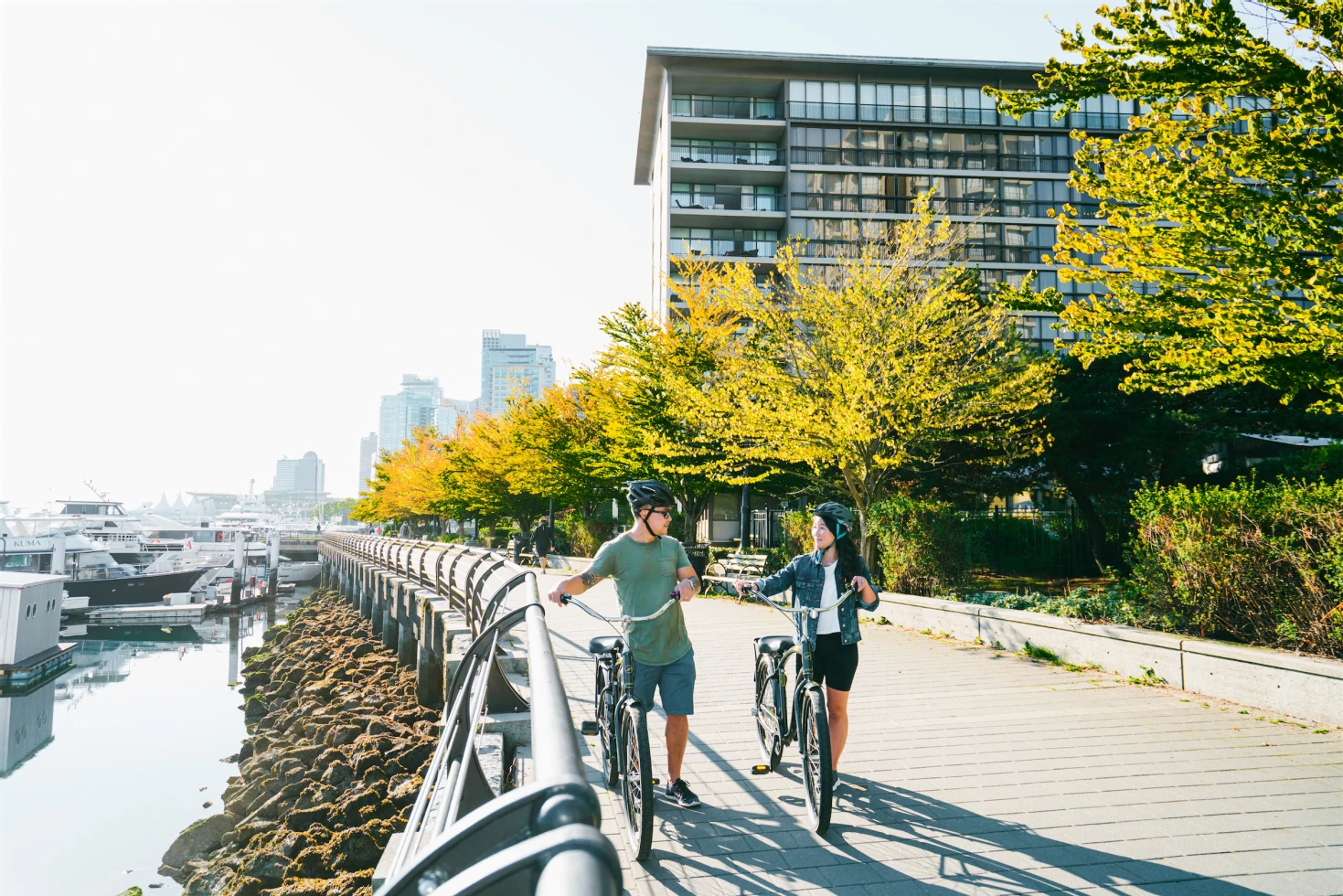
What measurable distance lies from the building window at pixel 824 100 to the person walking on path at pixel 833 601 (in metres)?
45.8

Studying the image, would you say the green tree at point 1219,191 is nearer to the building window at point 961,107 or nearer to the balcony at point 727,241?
the balcony at point 727,241

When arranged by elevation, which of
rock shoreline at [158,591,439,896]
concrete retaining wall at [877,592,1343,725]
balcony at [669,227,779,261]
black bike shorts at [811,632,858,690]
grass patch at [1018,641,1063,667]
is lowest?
rock shoreline at [158,591,439,896]

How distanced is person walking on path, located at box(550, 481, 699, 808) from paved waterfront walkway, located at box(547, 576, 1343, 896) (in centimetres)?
73

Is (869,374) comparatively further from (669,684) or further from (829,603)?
(669,684)

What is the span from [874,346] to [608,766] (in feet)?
34.2

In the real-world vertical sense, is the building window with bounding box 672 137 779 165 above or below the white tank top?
above

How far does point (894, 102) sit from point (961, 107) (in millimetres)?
3870

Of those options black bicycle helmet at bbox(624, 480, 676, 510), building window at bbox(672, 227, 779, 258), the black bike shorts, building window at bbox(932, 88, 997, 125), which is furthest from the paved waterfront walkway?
building window at bbox(932, 88, 997, 125)

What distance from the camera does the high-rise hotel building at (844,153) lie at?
4625 cm

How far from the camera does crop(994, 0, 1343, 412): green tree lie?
7.11 metres

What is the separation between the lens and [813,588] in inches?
210

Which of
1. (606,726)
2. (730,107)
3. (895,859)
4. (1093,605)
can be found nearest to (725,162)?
(730,107)

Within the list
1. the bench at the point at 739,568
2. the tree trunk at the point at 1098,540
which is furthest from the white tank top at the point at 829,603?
the tree trunk at the point at 1098,540

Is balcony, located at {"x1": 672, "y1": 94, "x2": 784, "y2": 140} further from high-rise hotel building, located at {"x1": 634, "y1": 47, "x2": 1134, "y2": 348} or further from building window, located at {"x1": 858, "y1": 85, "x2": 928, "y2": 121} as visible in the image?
building window, located at {"x1": 858, "y1": 85, "x2": 928, "y2": 121}
